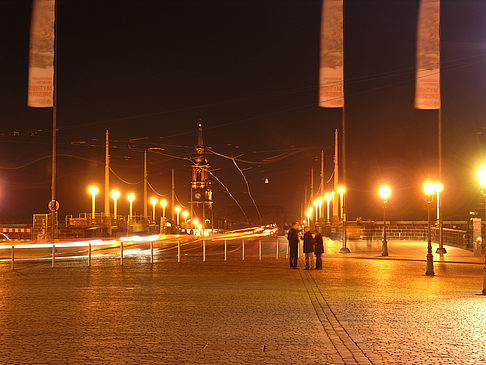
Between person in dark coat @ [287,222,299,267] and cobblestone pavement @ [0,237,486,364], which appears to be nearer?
cobblestone pavement @ [0,237,486,364]

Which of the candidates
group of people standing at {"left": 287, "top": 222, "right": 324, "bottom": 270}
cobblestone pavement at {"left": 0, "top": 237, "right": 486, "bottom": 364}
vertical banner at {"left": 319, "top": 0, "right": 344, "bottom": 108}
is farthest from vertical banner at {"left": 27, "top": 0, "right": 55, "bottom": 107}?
group of people standing at {"left": 287, "top": 222, "right": 324, "bottom": 270}

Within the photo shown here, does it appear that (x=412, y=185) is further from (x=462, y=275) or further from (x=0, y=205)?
(x=462, y=275)

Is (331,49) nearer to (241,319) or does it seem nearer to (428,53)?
(428,53)

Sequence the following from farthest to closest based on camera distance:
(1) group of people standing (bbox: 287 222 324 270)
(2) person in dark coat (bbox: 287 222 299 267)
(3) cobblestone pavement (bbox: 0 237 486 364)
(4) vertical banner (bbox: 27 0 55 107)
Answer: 1. (4) vertical banner (bbox: 27 0 55 107)
2. (2) person in dark coat (bbox: 287 222 299 267)
3. (1) group of people standing (bbox: 287 222 324 270)
4. (3) cobblestone pavement (bbox: 0 237 486 364)

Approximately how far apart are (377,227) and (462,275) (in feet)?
122

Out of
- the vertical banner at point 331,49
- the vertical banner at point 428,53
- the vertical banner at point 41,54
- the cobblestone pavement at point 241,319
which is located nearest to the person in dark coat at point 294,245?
the cobblestone pavement at point 241,319

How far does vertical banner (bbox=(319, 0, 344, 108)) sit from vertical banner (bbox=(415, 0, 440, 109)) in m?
3.55

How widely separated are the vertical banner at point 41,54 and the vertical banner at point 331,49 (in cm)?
1278

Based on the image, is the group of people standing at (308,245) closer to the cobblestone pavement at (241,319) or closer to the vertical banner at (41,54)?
the cobblestone pavement at (241,319)

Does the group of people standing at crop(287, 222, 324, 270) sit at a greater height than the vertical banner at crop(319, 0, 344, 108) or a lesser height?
lesser

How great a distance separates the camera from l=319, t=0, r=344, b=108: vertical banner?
30062mm

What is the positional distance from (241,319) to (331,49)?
68.3 feet

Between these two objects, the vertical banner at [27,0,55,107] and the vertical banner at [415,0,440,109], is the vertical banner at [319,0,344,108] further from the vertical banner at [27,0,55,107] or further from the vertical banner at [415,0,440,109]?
the vertical banner at [27,0,55,107]

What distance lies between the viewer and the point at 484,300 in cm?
1478
